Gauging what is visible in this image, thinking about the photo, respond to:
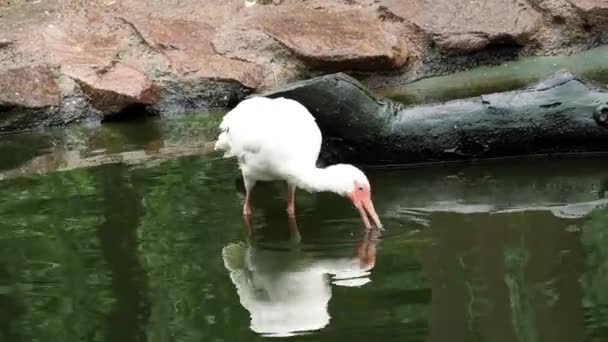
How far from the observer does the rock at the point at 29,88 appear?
9.20m

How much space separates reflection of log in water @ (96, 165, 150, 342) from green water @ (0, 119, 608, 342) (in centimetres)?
1

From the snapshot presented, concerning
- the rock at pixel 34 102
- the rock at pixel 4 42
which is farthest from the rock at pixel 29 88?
the rock at pixel 4 42

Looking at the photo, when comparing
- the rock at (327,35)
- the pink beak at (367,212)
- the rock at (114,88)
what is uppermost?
the pink beak at (367,212)

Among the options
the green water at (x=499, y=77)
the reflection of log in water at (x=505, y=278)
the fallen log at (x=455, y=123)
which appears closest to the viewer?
the reflection of log in water at (x=505, y=278)

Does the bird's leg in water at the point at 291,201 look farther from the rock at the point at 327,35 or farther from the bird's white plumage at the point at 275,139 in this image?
the rock at the point at 327,35

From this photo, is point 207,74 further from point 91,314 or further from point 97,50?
point 91,314

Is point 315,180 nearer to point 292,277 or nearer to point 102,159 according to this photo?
point 292,277

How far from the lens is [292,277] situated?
492 cm

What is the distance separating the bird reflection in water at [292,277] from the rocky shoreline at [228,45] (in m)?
4.08

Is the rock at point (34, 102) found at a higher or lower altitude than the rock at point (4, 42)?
lower

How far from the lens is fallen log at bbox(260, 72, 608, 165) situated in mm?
6504

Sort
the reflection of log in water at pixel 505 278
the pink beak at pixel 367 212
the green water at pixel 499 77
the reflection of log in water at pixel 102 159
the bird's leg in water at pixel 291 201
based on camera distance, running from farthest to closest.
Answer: the green water at pixel 499 77, the reflection of log in water at pixel 102 159, the bird's leg in water at pixel 291 201, the pink beak at pixel 367 212, the reflection of log in water at pixel 505 278

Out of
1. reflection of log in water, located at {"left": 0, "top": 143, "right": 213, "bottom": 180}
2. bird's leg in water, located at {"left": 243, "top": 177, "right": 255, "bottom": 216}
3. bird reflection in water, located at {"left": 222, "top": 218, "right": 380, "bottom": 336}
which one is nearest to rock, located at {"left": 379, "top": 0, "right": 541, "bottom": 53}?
Answer: reflection of log in water, located at {"left": 0, "top": 143, "right": 213, "bottom": 180}

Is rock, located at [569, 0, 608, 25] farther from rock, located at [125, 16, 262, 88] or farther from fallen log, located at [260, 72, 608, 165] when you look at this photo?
fallen log, located at [260, 72, 608, 165]
